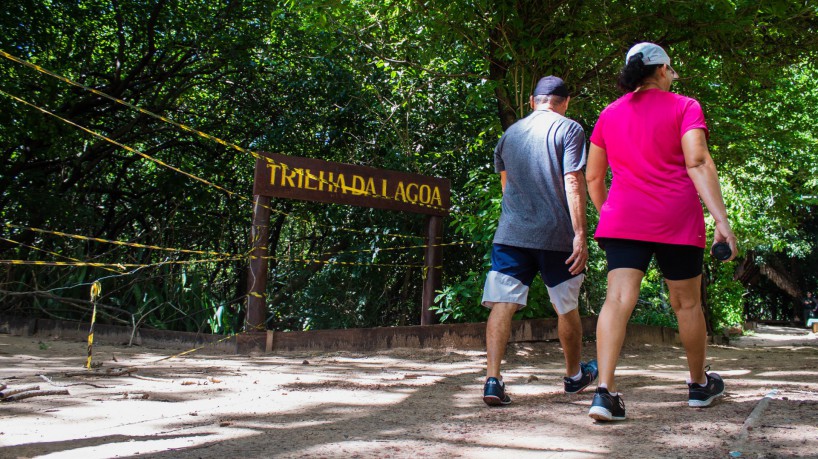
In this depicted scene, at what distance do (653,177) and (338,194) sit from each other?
14.2ft

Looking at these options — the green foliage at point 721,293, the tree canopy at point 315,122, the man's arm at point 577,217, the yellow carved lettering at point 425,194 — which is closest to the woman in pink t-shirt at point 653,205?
the man's arm at point 577,217

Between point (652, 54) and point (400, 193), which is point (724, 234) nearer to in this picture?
point (652, 54)

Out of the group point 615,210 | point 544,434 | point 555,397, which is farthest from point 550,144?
point 544,434

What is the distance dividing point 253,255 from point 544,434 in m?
4.55

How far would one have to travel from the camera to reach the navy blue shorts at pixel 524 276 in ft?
12.2

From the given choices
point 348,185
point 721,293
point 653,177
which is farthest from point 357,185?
point 721,293

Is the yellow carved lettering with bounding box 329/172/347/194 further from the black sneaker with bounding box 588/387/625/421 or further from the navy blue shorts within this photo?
the black sneaker with bounding box 588/387/625/421

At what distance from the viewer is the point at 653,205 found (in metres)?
3.17

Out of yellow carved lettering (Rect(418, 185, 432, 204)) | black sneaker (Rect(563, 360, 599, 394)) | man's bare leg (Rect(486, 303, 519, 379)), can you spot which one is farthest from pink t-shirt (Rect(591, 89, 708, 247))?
yellow carved lettering (Rect(418, 185, 432, 204))

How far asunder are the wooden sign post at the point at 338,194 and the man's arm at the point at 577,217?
368cm

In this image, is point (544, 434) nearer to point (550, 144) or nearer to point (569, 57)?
point (550, 144)

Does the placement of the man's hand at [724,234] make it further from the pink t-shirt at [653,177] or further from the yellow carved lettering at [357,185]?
the yellow carved lettering at [357,185]

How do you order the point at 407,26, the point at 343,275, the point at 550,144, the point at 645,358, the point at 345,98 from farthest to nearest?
the point at 345,98, the point at 343,275, the point at 407,26, the point at 645,358, the point at 550,144

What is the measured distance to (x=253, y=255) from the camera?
6.79 metres
